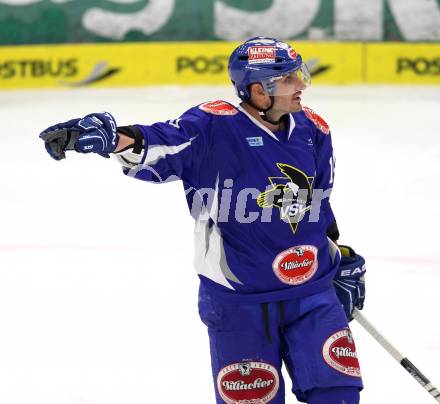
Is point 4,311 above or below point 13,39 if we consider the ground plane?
above

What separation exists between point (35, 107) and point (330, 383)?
7746 mm

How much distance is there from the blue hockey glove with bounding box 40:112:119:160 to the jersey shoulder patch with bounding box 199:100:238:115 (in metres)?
0.41

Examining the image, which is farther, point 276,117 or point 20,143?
point 20,143

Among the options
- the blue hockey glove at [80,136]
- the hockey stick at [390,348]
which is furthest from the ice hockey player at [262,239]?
the hockey stick at [390,348]

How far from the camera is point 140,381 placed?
4395 mm

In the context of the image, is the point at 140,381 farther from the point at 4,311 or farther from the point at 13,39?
the point at 13,39

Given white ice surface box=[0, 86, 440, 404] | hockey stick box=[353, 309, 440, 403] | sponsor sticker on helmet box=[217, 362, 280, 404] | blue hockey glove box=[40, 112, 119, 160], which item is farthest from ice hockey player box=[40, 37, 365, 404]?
white ice surface box=[0, 86, 440, 404]

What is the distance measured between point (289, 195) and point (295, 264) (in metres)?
0.21

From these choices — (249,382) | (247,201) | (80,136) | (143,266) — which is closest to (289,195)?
(247,201)

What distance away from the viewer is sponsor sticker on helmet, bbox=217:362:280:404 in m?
3.21

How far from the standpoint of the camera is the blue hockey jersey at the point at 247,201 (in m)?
3.19

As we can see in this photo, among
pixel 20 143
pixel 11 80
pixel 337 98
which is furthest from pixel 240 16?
pixel 20 143

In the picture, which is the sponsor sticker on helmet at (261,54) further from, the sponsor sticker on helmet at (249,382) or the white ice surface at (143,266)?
the white ice surface at (143,266)

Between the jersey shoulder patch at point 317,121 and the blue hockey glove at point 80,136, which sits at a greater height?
the blue hockey glove at point 80,136
